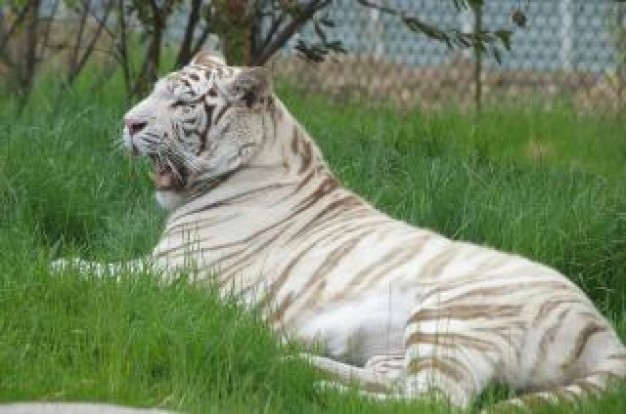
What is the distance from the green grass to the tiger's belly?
0.41 m

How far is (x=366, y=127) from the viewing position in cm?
826

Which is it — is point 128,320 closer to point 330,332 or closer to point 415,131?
point 330,332

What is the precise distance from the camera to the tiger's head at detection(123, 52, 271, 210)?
591 centimetres

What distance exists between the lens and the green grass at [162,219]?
4.70 m

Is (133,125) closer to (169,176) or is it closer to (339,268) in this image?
(169,176)

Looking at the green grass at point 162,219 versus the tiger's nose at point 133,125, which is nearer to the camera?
the green grass at point 162,219

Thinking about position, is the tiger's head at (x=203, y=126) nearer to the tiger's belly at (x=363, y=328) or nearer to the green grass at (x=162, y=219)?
the green grass at (x=162, y=219)

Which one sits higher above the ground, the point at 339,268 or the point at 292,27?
the point at 292,27

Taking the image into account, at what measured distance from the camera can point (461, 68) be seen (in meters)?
12.1

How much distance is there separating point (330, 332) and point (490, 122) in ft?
11.8

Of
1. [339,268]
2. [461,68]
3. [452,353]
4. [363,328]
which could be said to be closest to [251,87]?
[339,268]

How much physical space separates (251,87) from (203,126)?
0.22m

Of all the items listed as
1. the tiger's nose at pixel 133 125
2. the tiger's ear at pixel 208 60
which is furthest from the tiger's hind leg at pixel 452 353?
the tiger's ear at pixel 208 60

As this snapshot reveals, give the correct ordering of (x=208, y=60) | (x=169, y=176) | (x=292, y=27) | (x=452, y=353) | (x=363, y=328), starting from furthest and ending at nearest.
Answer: (x=292, y=27) < (x=208, y=60) < (x=169, y=176) < (x=363, y=328) < (x=452, y=353)
